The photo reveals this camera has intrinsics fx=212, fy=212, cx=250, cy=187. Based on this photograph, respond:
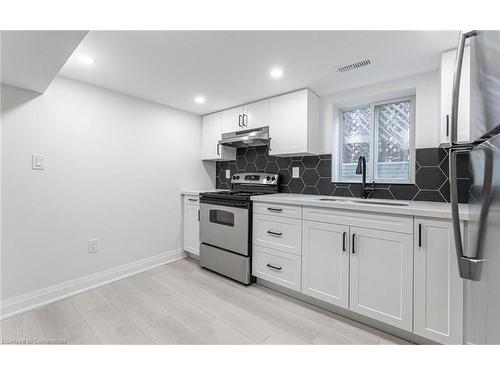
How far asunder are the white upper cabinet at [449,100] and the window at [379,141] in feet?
1.53

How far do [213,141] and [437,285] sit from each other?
8.93 ft

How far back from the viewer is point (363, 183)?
201cm

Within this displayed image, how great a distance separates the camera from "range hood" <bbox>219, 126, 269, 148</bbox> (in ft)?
8.04

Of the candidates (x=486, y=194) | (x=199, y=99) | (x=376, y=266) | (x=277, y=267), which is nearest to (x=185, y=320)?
(x=277, y=267)

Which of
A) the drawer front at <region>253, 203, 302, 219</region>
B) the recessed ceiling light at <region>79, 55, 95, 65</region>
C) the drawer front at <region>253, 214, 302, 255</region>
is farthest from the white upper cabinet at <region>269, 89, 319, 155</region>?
the recessed ceiling light at <region>79, 55, 95, 65</region>

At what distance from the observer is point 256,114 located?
2.57 m

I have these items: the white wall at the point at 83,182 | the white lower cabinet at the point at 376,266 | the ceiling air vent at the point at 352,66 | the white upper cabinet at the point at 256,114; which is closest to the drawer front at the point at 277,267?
the white lower cabinet at the point at 376,266

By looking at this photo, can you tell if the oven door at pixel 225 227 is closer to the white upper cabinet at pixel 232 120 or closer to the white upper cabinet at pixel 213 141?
the white upper cabinet at pixel 213 141

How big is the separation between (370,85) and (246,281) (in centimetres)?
231

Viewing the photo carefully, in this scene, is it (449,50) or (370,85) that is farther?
(370,85)

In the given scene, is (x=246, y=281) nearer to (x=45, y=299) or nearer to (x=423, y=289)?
(x=423, y=289)

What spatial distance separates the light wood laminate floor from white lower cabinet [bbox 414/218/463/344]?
276 millimetres

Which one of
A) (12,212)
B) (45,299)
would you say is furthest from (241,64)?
(45,299)

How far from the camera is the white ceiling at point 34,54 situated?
1046 mm
